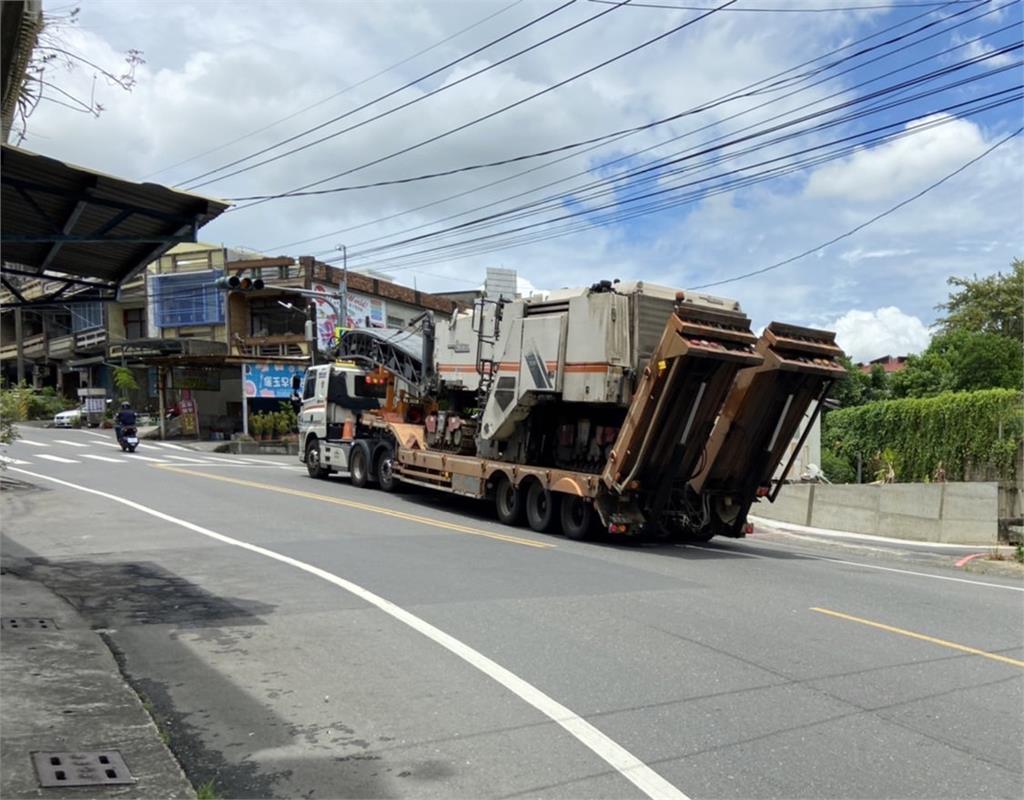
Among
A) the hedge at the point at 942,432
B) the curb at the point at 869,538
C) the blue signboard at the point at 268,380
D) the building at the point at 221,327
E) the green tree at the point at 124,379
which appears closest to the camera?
the curb at the point at 869,538

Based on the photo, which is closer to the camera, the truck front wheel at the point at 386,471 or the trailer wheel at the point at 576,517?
the trailer wheel at the point at 576,517

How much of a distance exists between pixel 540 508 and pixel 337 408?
959cm

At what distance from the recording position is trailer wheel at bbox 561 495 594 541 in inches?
527

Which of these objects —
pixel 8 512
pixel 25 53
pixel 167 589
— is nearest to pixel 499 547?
pixel 167 589

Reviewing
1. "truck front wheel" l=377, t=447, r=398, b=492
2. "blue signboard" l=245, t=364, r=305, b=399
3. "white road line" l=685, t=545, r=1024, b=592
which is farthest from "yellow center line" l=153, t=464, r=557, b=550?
"blue signboard" l=245, t=364, r=305, b=399

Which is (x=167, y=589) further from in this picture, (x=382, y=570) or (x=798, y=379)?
(x=798, y=379)

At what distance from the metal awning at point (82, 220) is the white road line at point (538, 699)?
382cm

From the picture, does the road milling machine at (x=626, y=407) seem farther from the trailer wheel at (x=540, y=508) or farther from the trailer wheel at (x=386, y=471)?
the trailer wheel at (x=386, y=471)

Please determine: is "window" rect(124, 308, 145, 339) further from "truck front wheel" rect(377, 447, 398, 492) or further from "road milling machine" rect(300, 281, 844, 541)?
"road milling machine" rect(300, 281, 844, 541)

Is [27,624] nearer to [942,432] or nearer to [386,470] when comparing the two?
[386,470]

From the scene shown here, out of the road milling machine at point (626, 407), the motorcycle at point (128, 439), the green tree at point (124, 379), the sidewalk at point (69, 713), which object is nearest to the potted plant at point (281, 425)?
the motorcycle at point (128, 439)

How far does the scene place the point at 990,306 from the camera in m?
41.0

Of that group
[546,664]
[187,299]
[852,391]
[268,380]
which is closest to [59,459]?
[268,380]

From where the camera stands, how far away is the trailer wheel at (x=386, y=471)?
19.6 meters
